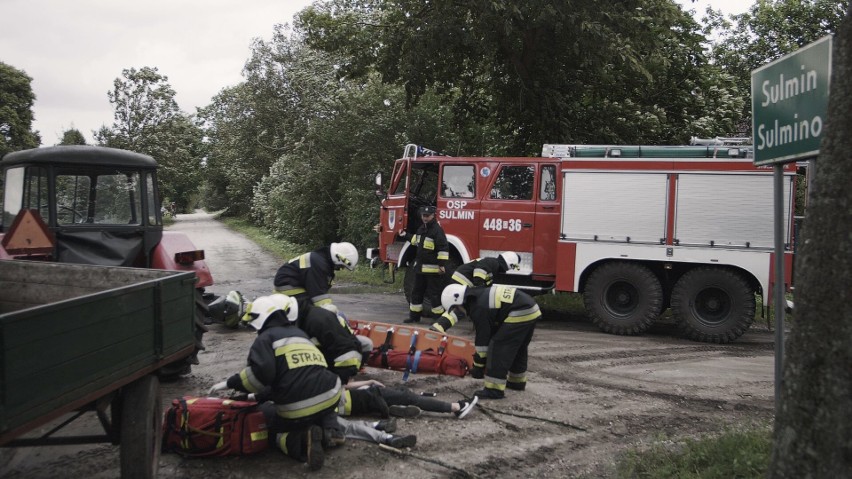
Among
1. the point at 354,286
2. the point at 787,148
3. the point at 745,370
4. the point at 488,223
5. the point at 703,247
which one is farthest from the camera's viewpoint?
the point at 354,286

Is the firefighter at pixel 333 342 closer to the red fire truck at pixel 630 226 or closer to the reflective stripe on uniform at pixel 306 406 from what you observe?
the reflective stripe on uniform at pixel 306 406

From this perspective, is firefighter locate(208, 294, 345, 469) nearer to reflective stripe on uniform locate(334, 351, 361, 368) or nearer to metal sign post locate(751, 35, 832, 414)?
reflective stripe on uniform locate(334, 351, 361, 368)

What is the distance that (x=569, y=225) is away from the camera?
30.1 feet

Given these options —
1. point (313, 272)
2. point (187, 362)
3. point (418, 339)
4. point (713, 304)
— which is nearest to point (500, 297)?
point (418, 339)

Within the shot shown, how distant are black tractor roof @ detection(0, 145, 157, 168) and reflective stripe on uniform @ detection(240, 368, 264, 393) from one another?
3383mm

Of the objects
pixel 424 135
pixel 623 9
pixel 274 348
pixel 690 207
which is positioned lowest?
pixel 274 348

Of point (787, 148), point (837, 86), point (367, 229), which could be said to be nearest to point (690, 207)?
point (787, 148)

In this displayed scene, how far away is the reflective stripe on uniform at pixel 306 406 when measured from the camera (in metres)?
4.26

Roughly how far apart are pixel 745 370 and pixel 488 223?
410cm

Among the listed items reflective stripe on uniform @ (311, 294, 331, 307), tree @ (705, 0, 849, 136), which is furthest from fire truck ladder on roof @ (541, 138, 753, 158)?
tree @ (705, 0, 849, 136)

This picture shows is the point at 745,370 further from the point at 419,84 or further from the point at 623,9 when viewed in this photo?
the point at 419,84

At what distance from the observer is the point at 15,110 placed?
3334 cm

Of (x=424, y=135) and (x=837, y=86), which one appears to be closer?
(x=837, y=86)

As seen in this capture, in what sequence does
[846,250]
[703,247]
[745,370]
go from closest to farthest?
[846,250] → [745,370] → [703,247]
